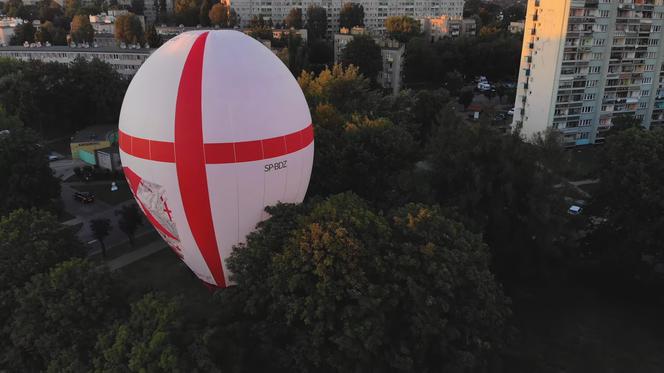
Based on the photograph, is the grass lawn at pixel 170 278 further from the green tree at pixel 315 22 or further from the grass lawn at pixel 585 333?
the green tree at pixel 315 22

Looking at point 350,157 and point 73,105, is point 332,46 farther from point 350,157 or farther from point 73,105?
point 350,157

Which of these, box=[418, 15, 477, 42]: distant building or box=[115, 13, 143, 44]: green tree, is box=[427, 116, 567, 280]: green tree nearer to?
box=[115, 13, 143, 44]: green tree

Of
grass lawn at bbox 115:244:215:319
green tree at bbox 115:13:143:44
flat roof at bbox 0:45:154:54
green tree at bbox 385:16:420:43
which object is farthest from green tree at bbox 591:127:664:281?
green tree at bbox 115:13:143:44

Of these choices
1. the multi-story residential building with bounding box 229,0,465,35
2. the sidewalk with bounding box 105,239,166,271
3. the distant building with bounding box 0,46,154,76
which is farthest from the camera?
the multi-story residential building with bounding box 229,0,465,35

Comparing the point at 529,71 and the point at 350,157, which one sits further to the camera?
the point at 529,71

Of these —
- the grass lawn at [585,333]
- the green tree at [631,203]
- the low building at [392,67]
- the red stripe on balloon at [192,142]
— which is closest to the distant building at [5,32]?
the low building at [392,67]

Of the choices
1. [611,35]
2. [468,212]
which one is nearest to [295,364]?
[468,212]

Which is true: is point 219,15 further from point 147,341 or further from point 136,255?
point 147,341
